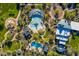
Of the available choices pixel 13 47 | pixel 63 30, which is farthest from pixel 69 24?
pixel 13 47

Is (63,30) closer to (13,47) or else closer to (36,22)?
(36,22)

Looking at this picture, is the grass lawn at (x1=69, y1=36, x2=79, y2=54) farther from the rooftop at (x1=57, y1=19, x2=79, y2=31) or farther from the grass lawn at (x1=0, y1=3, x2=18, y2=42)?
the grass lawn at (x1=0, y1=3, x2=18, y2=42)

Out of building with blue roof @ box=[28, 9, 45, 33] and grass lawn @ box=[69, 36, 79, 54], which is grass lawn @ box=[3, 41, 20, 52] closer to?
building with blue roof @ box=[28, 9, 45, 33]

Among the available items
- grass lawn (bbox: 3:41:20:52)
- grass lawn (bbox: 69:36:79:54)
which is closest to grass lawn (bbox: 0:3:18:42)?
grass lawn (bbox: 3:41:20:52)

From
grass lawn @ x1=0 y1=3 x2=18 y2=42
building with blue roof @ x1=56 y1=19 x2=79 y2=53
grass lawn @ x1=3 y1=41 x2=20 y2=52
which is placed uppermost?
grass lawn @ x1=0 y1=3 x2=18 y2=42

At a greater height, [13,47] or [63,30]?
[63,30]

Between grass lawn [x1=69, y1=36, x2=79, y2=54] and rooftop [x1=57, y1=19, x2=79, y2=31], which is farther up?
rooftop [x1=57, y1=19, x2=79, y2=31]

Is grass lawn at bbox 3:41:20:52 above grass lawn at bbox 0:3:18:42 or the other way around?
the other way around

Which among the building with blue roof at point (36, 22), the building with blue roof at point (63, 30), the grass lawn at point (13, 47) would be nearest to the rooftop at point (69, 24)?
the building with blue roof at point (63, 30)

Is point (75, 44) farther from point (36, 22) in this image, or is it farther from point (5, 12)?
point (5, 12)

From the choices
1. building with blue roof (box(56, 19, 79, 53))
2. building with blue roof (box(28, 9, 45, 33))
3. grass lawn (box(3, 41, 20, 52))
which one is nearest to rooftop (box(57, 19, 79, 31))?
building with blue roof (box(56, 19, 79, 53))

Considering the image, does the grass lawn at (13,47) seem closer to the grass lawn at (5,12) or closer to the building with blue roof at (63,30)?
the grass lawn at (5,12)

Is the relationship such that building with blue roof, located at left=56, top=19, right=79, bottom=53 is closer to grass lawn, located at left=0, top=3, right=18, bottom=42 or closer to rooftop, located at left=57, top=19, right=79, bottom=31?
rooftop, located at left=57, top=19, right=79, bottom=31

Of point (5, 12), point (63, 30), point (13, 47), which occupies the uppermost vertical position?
point (5, 12)
